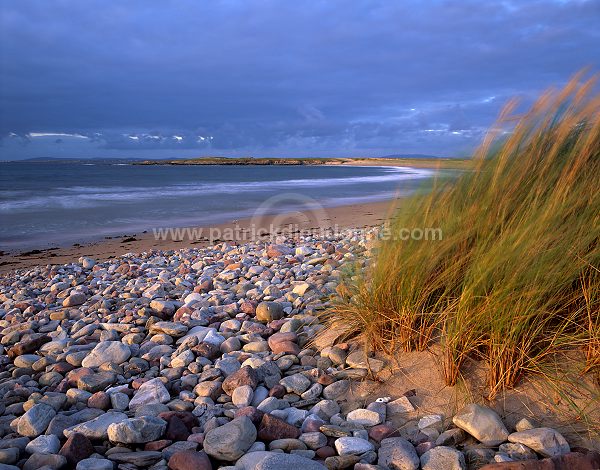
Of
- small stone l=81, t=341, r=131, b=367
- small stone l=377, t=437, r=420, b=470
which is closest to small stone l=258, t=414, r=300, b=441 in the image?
Answer: small stone l=377, t=437, r=420, b=470

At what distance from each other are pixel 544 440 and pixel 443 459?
0.44m

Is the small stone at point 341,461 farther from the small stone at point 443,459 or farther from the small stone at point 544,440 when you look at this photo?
the small stone at point 544,440

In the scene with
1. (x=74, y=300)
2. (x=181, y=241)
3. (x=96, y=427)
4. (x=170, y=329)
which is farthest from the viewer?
(x=181, y=241)

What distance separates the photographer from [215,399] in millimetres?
2754

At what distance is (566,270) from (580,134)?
1.06 metres

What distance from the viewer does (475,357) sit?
262cm

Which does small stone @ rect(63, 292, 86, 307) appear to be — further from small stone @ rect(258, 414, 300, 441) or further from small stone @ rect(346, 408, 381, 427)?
small stone @ rect(346, 408, 381, 427)

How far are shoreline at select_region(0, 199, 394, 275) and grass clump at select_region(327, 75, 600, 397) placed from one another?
10.9ft

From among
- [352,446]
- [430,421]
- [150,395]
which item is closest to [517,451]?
[430,421]

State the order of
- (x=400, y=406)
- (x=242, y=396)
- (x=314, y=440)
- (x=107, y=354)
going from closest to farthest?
(x=314, y=440), (x=400, y=406), (x=242, y=396), (x=107, y=354)

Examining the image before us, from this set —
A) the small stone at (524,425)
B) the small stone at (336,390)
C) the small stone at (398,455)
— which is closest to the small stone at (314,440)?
the small stone at (398,455)

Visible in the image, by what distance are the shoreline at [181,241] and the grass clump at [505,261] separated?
3.34m

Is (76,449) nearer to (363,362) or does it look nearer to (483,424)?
(363,362)

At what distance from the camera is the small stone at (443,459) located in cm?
202
